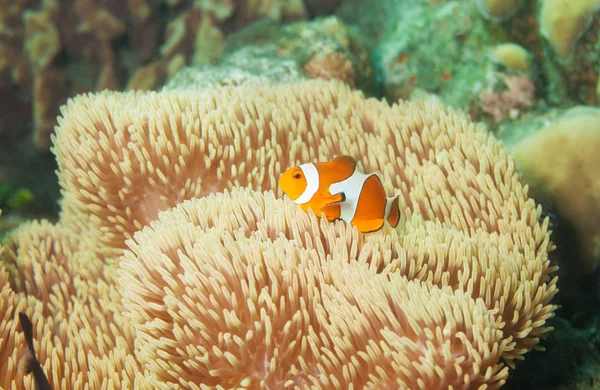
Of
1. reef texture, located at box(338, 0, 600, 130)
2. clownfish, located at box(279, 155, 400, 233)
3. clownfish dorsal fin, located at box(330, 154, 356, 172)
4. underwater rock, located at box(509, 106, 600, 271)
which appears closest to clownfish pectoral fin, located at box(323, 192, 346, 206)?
clownfish, located at box(279, 155, 400, 233)

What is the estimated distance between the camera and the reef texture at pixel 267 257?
133 cm

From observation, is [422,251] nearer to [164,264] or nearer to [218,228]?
[218,228]

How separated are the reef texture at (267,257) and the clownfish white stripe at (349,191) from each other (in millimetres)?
49

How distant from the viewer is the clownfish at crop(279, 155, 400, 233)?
1.57 meters

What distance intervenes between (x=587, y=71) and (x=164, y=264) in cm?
340

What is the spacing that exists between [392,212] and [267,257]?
0.47 meters

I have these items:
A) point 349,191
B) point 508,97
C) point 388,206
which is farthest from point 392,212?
point 508,97

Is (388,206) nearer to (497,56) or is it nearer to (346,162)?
(346,162)

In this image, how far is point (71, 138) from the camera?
223cm

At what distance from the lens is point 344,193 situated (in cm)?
158

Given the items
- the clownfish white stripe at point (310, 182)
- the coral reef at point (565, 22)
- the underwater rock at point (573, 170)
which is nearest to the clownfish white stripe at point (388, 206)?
the clownfish white stripe at point (310, 182)

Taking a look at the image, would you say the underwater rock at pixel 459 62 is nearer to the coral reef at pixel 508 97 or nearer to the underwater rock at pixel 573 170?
the coral reef at pixel 508 97

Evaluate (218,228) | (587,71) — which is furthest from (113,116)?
(587,71)

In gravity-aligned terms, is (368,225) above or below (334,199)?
below
